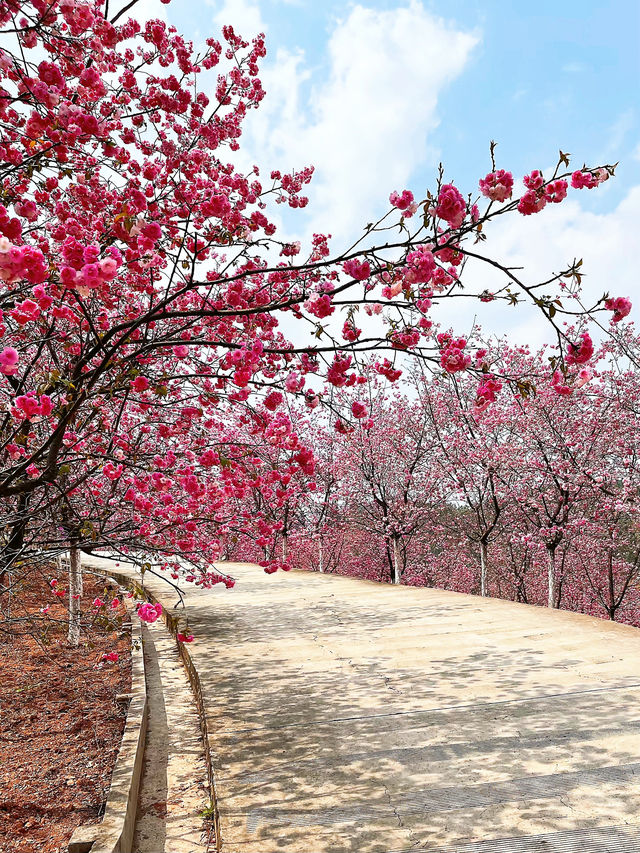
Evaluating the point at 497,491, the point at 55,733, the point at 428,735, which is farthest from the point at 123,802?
the point at 497,491

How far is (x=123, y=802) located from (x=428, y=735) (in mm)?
2050

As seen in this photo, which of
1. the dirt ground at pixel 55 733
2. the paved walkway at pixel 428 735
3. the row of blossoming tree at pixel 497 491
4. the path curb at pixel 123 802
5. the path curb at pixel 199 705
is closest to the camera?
the path curb at pixel 123 802

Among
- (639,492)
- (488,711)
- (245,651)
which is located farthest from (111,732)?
(639,492)

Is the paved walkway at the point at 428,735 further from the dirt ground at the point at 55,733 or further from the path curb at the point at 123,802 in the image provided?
the dirt ground at the point at 55,733

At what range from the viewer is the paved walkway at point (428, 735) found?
8.95ft

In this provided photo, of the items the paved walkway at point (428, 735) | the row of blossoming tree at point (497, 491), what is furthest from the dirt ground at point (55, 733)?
the row of blossoming tree at point (497, 491)

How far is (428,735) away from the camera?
3.74m

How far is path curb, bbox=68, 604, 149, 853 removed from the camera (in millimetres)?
2346

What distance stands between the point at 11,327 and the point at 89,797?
11.1 ft

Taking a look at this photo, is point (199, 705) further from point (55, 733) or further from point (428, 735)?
point (428, 735)

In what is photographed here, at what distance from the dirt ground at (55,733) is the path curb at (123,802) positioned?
0.70ft

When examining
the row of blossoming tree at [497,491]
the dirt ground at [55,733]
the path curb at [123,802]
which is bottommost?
the dirt ground at [55,733]

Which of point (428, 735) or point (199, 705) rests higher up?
point (428, 735)

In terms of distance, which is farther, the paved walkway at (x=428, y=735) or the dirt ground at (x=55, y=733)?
the dirt ground at (x=55, y=733)
